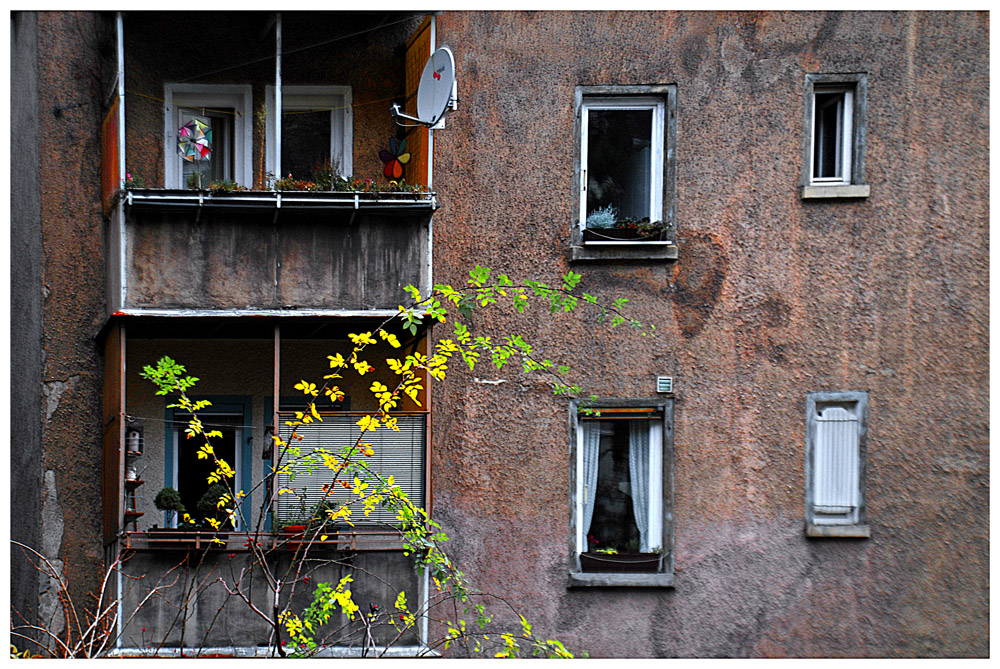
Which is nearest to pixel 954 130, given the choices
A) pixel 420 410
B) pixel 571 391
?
pixel 571 391

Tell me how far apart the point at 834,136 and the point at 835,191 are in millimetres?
615

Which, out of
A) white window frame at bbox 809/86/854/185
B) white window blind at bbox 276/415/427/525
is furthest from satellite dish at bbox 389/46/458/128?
white window frame at bbox 809/86/854/185

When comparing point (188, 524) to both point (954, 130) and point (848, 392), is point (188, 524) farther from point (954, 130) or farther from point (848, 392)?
point (954, 130)

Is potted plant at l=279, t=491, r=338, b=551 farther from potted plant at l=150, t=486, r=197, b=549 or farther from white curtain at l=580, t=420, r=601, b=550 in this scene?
white curtain at l=580, t=420, r=601, b=550

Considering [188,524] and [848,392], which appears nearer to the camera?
[188,524]

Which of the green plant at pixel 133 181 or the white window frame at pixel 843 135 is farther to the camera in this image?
the white window frame at pixel 843 135

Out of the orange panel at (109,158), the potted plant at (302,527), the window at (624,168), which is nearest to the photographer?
the potted plant at (302,527)

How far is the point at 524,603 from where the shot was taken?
8.56 m

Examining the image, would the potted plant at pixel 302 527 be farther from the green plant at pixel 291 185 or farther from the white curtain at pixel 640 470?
the white curtain at pixel 640 470

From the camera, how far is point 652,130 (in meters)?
8.95

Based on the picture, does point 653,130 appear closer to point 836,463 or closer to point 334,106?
point 334,106

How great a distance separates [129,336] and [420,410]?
9.63 ft

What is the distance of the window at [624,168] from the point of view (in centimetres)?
875

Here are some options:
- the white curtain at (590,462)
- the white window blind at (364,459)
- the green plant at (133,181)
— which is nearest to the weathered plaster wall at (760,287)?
the white curtain at (590,462)
